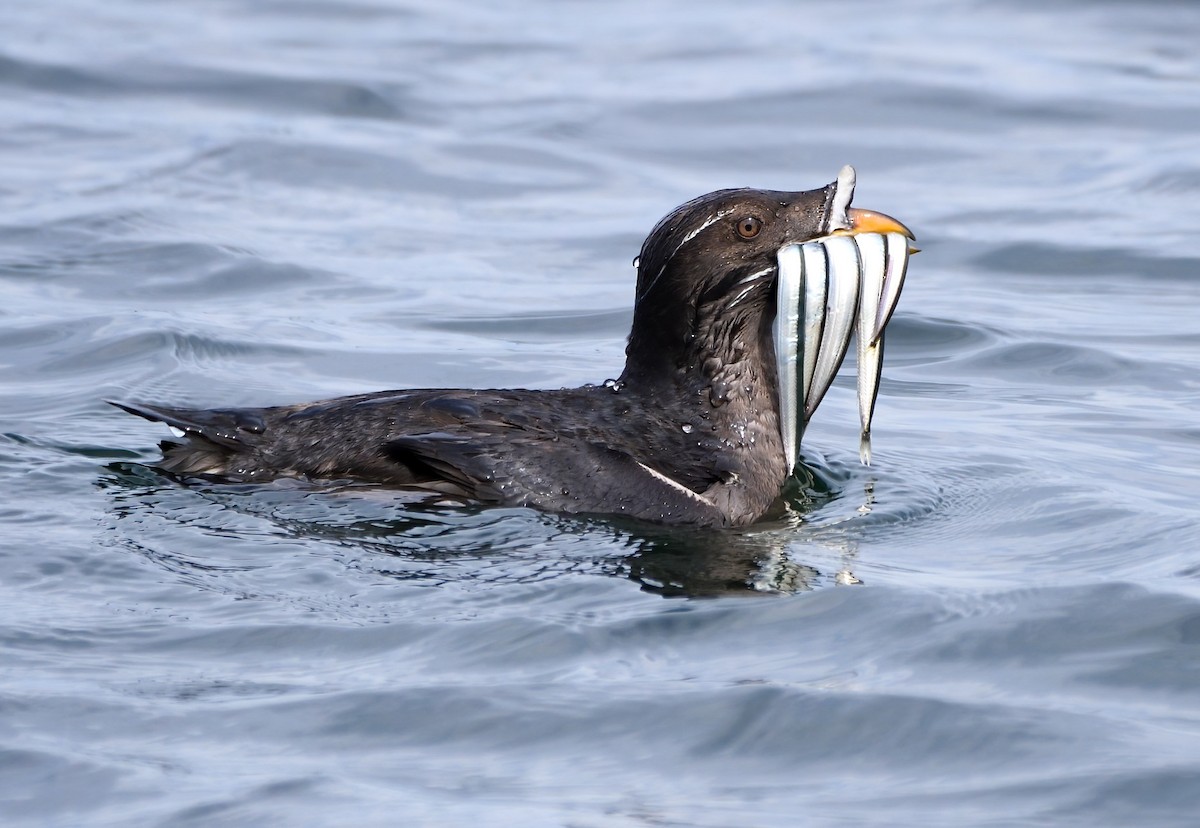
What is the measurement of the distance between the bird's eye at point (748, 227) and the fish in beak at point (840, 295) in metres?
0.17

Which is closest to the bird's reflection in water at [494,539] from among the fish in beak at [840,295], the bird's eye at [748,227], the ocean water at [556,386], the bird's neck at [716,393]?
the ocean water at [556,386]

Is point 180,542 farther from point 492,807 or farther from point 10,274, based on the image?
point 10,274

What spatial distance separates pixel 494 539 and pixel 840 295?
5.45ft

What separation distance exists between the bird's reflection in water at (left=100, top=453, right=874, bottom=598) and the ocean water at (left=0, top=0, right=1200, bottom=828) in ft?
0.07

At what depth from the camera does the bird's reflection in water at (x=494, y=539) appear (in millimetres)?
6746

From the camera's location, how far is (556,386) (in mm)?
10078

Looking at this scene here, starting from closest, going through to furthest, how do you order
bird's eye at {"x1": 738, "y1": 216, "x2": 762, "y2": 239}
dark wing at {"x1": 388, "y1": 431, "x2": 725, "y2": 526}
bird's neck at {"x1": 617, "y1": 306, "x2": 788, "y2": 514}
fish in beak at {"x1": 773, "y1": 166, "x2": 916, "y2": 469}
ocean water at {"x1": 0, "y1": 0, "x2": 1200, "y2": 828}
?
ocean water at {"x1": 0, "y1": 0, "x2": 1200, "y2": 828} < dark wing at {"x1": 388, "y1": 431, "x2": 725, "y2": 526} < fish in beak at {"x1": 773, "y1": 166, "x2": 916, "y2": 469} < bird's eye at {"x1": 738, "y1": 216, "x2": 762, "y2": 239} < bird's neck at {"x1": 617, "y1": 306, "x2": 788, "y2": 514}

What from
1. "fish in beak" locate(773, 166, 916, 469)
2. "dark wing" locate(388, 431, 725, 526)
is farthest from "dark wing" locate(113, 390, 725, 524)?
"fish in beak" locate(773, 166, 916, 469)

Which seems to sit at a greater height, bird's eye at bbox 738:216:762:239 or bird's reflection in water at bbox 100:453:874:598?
bird's eye at bbox 738:216:762:239

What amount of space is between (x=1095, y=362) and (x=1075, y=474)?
2.48 meters

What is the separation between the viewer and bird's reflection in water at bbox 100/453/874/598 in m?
6.75

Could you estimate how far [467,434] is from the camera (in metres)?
7.16

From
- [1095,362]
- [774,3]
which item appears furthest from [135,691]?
[774,3]

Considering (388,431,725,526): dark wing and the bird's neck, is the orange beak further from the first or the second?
(388,431,725,526): dark wing
